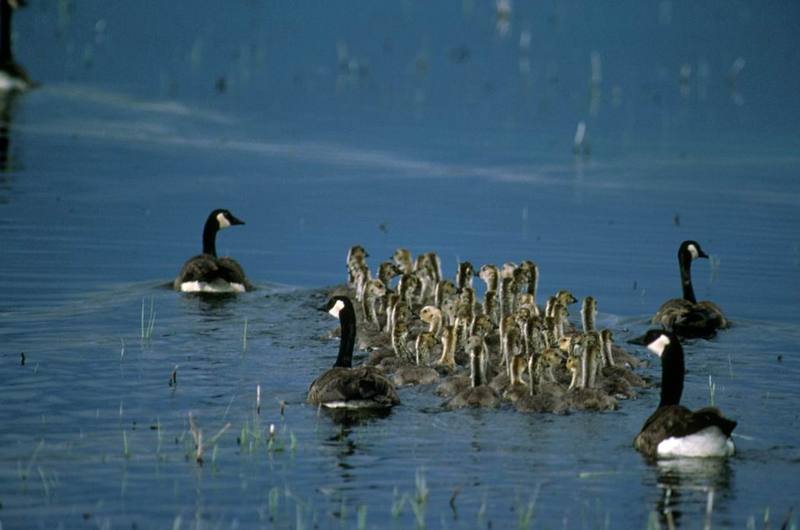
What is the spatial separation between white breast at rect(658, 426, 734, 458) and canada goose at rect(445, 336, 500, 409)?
215cm

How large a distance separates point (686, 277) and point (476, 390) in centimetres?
653

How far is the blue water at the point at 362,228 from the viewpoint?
1210 centimetres

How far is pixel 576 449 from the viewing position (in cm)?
1317

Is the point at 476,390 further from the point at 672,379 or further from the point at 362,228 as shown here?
the point at 362,228

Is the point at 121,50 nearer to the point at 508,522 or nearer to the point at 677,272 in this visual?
the point at 677,272

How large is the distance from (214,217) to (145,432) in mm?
9306

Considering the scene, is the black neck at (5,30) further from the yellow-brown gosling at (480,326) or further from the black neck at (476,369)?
the black neck at (476,369)

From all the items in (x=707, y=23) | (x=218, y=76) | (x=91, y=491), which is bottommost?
(x=91, y=491)

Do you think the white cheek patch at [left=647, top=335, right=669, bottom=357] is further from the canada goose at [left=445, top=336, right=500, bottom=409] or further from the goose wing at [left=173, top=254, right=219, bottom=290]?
the goose wing at [left=173, top=254, right=219, bottom=290]

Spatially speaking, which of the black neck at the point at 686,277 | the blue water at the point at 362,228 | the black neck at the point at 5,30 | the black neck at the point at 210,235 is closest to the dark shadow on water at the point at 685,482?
the blue water at the point at 362,228

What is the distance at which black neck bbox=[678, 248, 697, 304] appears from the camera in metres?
20.4

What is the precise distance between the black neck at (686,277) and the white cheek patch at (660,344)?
600 cm

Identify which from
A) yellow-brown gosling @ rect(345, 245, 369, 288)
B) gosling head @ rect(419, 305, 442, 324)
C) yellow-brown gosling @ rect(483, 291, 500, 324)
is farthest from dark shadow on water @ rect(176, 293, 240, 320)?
yellow-brown gosling @ rect(483, 291, 500, 324)

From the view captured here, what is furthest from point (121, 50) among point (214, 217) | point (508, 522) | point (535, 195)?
point (508, 522)
